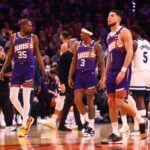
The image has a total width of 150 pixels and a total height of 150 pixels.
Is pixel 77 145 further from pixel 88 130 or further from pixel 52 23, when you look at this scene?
pixel 52 23

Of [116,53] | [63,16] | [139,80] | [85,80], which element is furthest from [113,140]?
[63,16]

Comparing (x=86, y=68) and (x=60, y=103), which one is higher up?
(x=86, y=68)

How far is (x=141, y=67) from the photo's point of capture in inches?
406

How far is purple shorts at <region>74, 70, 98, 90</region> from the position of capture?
960cm

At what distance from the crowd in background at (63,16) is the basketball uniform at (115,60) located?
8.07m

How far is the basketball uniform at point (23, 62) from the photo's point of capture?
9.51 metres

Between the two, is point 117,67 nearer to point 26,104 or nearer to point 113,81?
point 113,81

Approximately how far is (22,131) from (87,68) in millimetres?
1554

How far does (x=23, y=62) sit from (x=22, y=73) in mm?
189

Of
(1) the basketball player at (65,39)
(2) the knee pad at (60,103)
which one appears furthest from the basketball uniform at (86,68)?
(2) the knee pad at (60,103)

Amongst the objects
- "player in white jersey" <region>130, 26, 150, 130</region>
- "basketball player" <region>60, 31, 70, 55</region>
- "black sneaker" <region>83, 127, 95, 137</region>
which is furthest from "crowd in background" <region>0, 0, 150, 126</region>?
"black sneaker" <region>83, 127, 95, 137</region>

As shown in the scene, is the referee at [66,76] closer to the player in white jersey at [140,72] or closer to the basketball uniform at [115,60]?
the player in white jersey at [140,72]

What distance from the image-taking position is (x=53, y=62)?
590 inches

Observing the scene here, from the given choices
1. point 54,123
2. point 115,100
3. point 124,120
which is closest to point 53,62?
point 54,123
